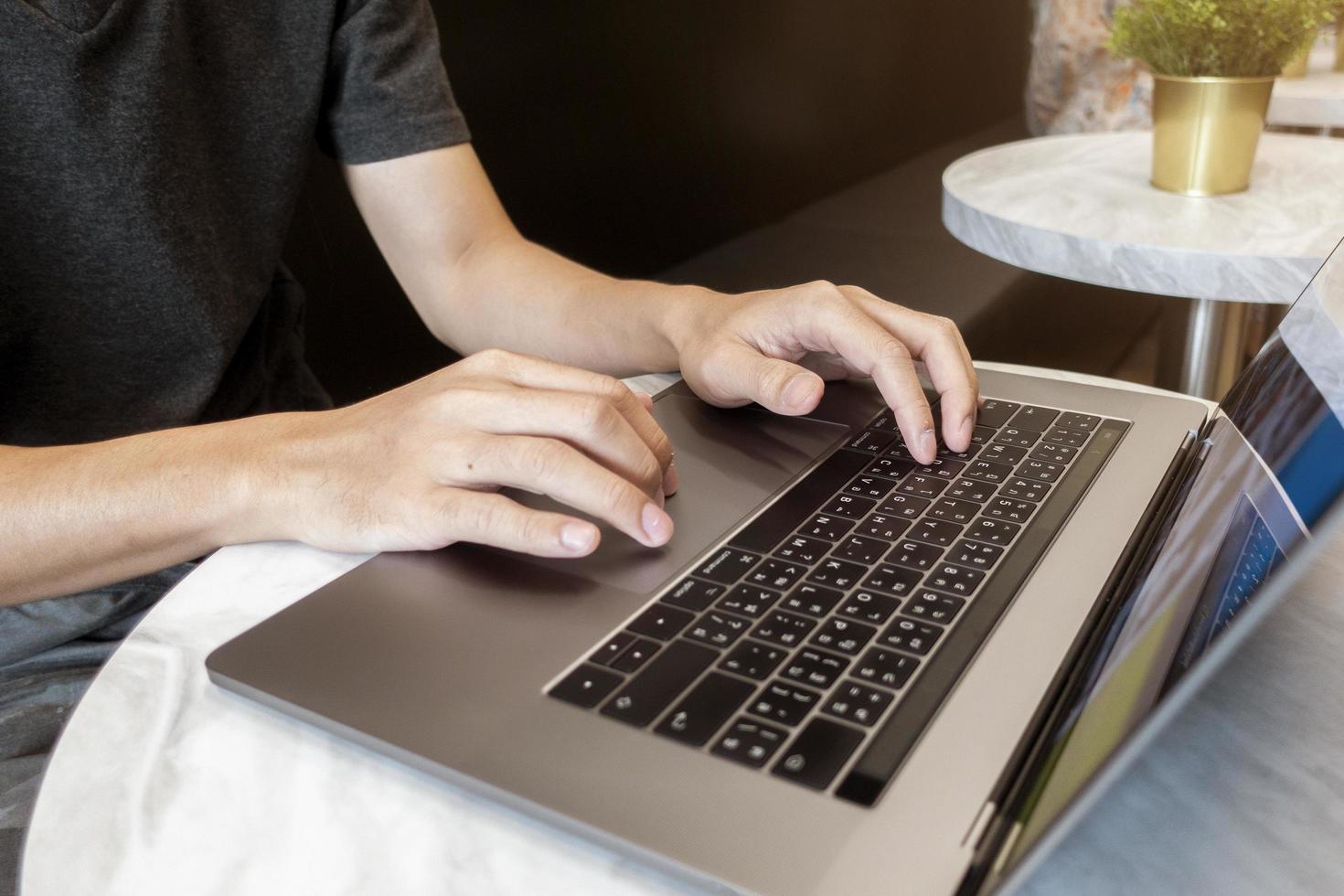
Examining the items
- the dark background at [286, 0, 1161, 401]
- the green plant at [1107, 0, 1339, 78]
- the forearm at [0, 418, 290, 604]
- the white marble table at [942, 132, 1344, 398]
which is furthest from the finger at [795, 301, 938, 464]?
the dark background at [286, 0, 1161, 401]

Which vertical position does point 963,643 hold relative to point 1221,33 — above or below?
below

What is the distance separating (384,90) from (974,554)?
2.61ft

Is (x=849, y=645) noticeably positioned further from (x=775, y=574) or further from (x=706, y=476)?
(x=706, y=476)

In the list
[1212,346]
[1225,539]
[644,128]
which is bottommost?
[1212,346]

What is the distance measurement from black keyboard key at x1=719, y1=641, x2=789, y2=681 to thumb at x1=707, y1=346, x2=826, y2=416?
0.80ft

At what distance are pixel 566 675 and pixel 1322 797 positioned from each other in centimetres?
29

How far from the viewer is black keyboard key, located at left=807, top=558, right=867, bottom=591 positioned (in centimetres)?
49

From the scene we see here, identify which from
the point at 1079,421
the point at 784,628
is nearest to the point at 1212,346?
the point at 1079,421

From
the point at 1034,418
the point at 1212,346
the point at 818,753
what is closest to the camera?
the point at 818,753

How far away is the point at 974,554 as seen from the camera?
516 mm

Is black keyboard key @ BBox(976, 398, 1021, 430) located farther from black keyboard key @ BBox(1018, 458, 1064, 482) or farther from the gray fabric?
the gray fabric

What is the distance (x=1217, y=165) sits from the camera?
1.25 meters

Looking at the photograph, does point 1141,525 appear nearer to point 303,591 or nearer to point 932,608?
point 932,608

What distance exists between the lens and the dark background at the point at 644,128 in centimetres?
149
